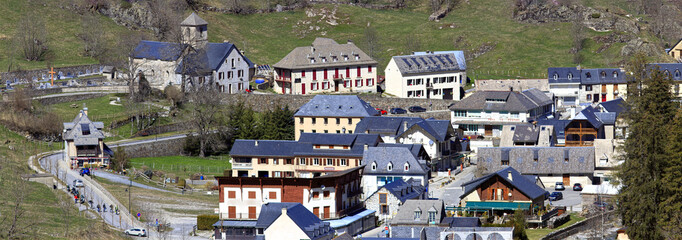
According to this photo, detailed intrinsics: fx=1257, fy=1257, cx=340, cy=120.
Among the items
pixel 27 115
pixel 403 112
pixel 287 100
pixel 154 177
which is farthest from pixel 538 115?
pixel 27 115

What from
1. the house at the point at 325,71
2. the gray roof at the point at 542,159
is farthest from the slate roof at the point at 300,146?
the house at the point at 325,71

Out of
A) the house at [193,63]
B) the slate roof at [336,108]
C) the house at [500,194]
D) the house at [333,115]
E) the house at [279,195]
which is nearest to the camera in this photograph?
the house at [279,195]

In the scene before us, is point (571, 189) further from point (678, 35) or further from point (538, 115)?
point (678, 35)

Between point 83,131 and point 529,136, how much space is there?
142 feet

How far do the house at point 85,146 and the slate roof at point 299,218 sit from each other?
3076cm

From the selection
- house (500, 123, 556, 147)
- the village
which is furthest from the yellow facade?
house (500, 123, 556, 147)

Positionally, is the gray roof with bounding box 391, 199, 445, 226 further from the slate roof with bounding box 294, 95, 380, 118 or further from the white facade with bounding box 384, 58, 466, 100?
the white facade with bounding box 384, 58, 466, 100

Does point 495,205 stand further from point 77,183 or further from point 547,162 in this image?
point 77,183

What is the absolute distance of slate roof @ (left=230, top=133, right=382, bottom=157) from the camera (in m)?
117

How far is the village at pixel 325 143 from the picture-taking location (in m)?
96.2

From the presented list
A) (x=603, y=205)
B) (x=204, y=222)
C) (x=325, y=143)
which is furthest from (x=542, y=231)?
(x=325, y=143)

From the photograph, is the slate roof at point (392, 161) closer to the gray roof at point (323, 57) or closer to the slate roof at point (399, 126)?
the slate roof at point (399, 126)

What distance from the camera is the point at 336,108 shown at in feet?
437

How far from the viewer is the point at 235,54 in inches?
5930
